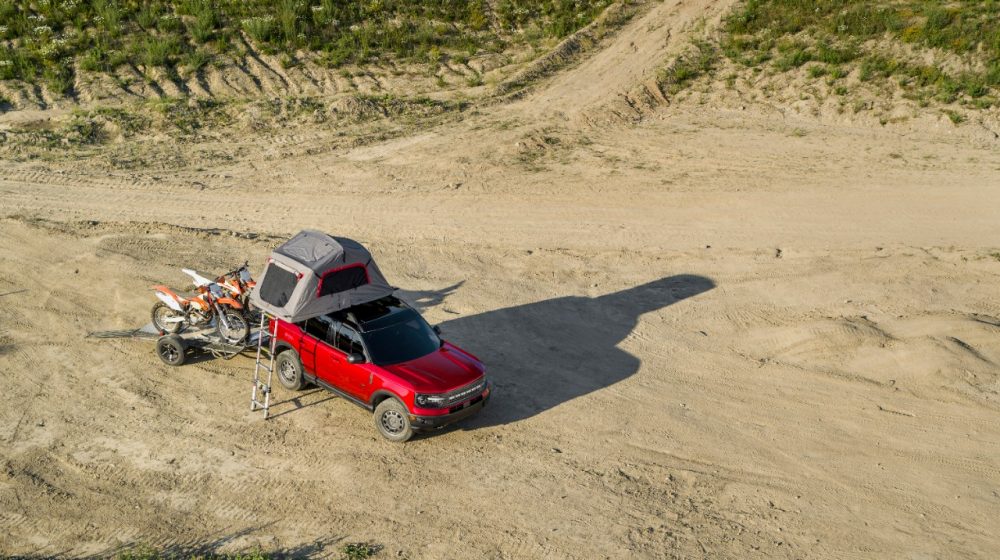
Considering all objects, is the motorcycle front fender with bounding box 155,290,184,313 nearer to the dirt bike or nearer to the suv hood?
the dirt bike

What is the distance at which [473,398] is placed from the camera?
1152cm

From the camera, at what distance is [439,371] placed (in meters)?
11.5

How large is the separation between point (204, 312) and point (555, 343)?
5845 mm

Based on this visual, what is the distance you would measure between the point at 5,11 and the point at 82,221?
14.9 metres

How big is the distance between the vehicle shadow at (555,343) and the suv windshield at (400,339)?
50.2 inches

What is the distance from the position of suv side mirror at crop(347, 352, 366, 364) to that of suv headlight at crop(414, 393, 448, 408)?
1.03m

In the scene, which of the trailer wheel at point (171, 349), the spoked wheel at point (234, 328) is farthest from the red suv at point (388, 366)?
the trailer wheel at point (171, 349)

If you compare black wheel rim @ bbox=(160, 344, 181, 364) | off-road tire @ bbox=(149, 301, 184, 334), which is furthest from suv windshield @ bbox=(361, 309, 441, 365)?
off-road tire @ bbox=(149, 301, 184, 334)

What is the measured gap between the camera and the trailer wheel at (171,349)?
13.0 metres

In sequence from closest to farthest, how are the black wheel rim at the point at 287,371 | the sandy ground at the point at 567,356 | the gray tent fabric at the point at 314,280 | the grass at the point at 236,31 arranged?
the sandy ground at the point at 567,356, the gray tent fabric at the point at 314,280, the black wheel rim at the point at 287,371, the grass at the point at 236,31

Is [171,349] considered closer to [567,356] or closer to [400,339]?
[400,339]

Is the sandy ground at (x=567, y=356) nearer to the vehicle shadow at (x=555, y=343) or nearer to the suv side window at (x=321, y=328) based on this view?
the vehicle shadow at (x=555, y=343)

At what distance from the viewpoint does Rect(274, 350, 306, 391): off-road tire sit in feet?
40.7

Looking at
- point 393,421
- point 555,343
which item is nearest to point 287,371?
point 393,421
